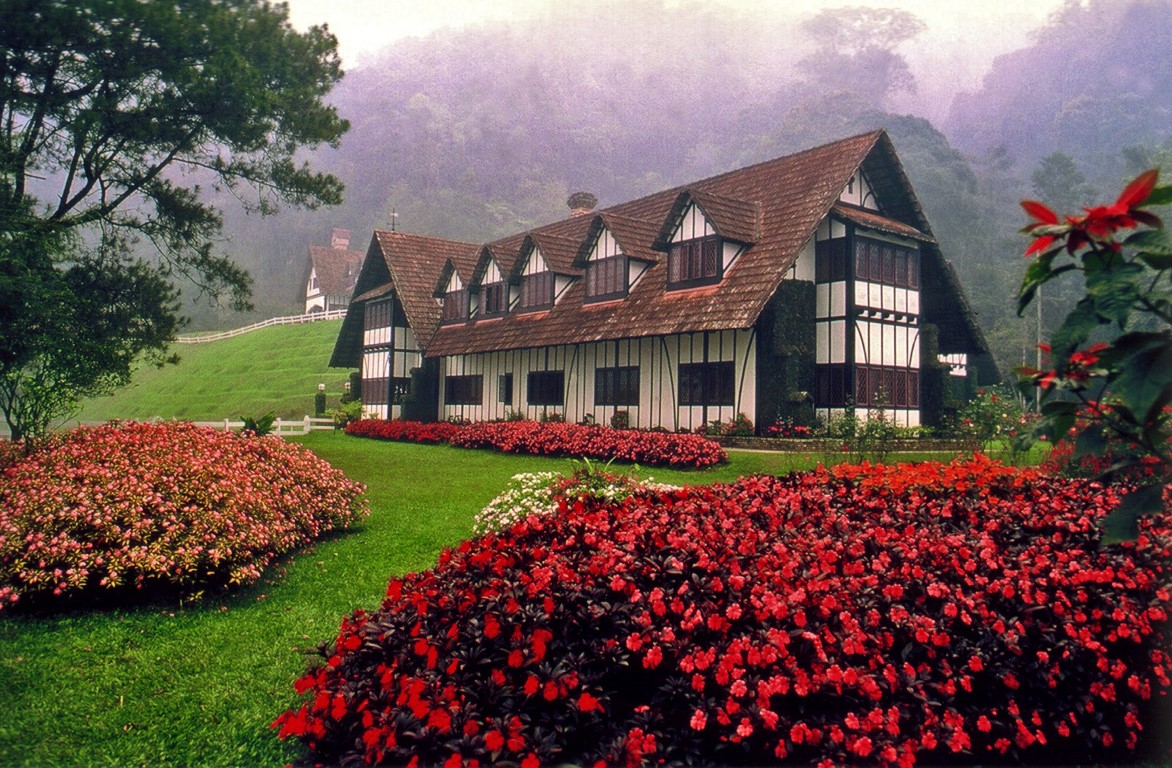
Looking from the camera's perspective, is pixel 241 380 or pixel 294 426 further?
pixel 241 380

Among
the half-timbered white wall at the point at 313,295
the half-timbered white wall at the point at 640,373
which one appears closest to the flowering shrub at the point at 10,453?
the half-timbered white wall at the point at 640,373

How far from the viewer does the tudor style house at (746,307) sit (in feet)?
67.2

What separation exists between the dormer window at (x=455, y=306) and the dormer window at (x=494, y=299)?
110 centimetres

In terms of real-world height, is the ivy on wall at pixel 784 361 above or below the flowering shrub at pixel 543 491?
above

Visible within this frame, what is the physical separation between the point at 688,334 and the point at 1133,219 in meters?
19.7

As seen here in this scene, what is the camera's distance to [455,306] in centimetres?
3105

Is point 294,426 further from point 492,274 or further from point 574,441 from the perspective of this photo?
point 574,441

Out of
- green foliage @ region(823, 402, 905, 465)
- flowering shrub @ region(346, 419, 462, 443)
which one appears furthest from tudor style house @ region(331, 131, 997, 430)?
flowering shrub @ region(346, 419, 462, 443)

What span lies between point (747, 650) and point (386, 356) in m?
30.9

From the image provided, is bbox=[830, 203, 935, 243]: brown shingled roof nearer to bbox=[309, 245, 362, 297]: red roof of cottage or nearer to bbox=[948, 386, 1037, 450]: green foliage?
bbox=[948, 386, 1037, 450]: green foliage

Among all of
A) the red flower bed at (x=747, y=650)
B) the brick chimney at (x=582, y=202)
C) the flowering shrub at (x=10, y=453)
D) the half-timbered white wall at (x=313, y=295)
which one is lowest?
the red flower bed at (x=747, y=650)

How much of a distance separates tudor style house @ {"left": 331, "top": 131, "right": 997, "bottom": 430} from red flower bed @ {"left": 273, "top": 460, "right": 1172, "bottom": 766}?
44.5 ft

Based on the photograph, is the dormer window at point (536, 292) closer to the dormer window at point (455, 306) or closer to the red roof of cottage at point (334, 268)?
the dormer window at point (455, 306)

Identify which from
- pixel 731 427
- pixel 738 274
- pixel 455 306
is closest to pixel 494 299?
pixel 455 306
